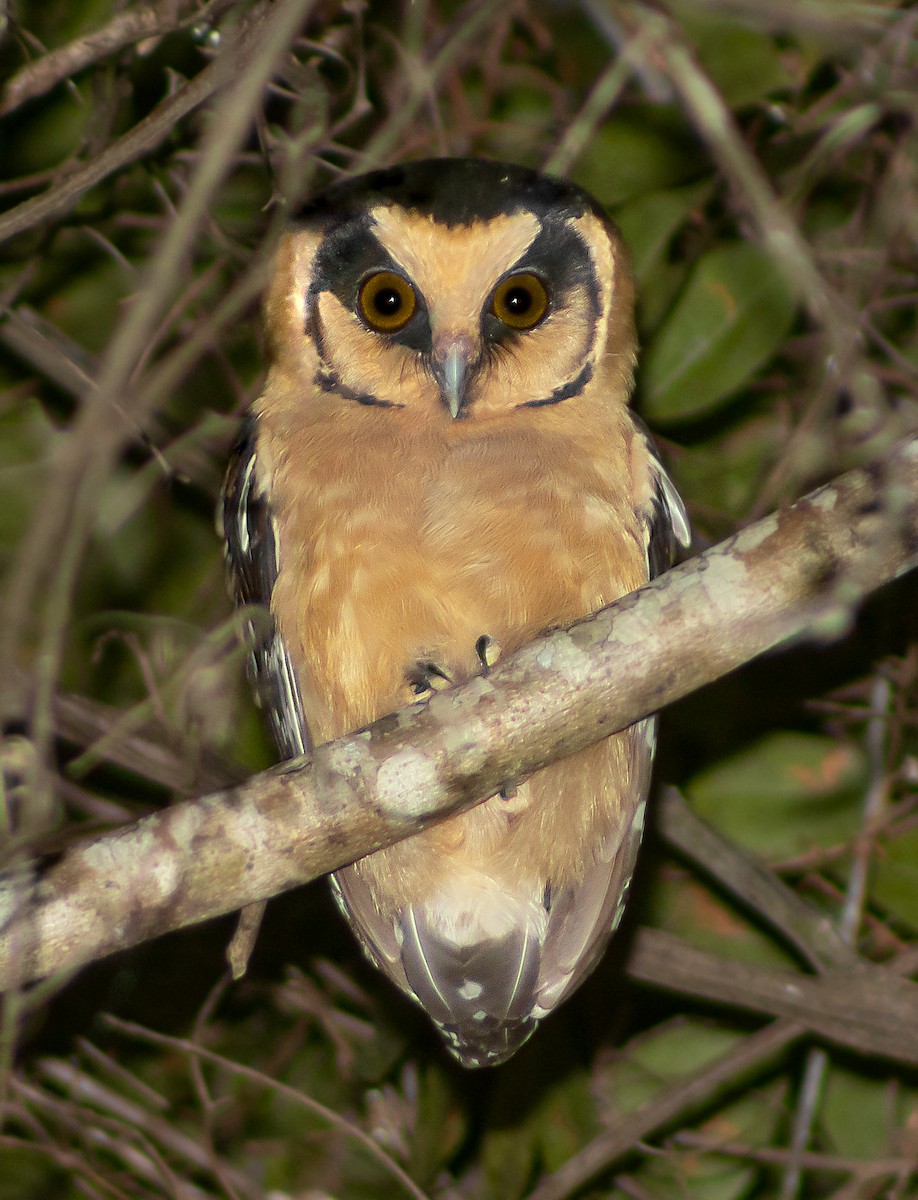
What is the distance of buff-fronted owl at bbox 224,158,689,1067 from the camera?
5.74 ft

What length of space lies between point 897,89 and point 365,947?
1.69 m

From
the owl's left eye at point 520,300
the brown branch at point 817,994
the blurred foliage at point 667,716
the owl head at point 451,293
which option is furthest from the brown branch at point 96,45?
the brown branch at point 817,994

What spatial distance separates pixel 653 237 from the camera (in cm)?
224

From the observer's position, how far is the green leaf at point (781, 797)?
2398 millimetres

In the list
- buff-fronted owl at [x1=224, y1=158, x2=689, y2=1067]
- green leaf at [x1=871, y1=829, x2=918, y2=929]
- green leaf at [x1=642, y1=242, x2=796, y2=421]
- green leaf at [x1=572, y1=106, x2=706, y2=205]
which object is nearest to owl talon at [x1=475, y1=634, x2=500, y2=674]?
buff-fronted owl at [x1=224, y1=158, x2=689, y2=1067]

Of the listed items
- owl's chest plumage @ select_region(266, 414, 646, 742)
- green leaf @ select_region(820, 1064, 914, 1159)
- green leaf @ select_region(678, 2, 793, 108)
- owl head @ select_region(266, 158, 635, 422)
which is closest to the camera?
owl's chest plumage @ select_region(266, 414, 646, 742)

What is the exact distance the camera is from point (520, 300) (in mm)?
1903

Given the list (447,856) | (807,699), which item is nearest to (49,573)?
(447,856)

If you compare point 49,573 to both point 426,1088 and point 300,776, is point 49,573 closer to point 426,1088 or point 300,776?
point 300,776

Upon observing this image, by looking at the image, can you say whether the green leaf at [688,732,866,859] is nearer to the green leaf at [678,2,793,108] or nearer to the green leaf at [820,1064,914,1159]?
the green leaf at [820,1064,914,1159]

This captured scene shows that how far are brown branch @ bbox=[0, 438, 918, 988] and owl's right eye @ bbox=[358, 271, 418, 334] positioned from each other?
27.4 inches

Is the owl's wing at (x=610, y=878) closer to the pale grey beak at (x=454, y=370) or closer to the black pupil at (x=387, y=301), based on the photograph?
the pale grey beak at (x=454, y=370)

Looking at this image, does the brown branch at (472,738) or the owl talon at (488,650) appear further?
the owl talon at (488,650)

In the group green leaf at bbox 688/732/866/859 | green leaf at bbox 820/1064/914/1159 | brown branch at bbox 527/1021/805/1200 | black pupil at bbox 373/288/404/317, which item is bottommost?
green leaf at bbox 820/1064/914/1159
